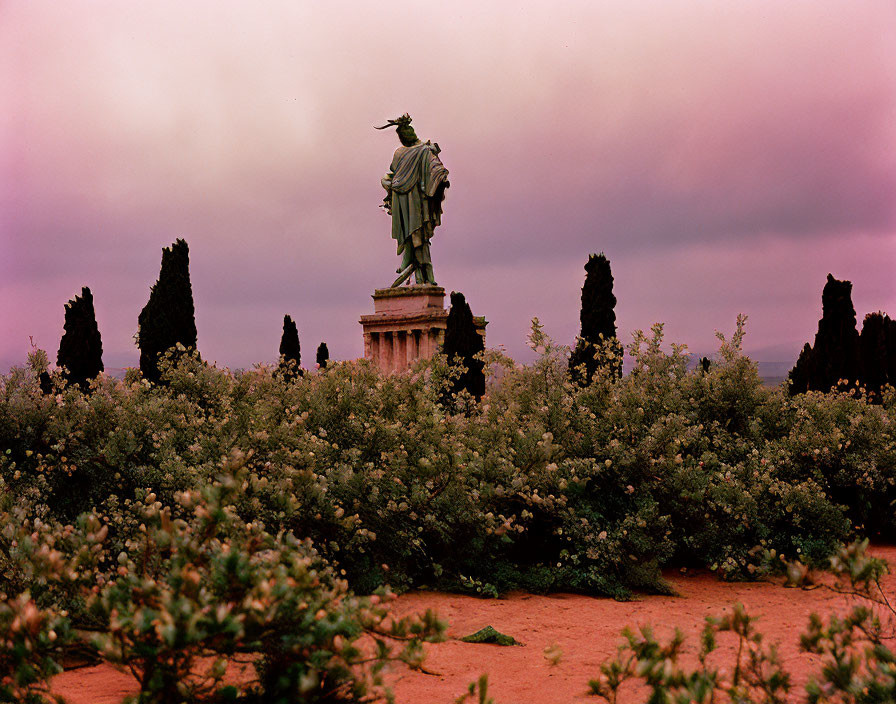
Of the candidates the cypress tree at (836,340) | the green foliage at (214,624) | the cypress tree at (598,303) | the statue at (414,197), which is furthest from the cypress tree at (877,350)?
the green foliage at (214,624)

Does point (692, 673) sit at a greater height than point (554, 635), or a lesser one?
greater

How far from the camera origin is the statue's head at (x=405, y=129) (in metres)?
25.5

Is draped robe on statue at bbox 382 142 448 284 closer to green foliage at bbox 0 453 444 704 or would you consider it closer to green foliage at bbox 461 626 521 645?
green foliage at bbox 461 626 521 645

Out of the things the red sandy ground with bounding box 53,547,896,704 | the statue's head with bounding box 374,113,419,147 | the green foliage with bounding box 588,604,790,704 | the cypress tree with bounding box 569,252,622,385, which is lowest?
the red sandy ground with bounding box 53,547,896,704

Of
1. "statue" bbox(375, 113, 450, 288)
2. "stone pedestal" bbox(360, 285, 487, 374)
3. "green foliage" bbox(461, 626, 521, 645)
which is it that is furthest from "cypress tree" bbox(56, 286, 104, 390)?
"green foliage" bbox(461, 626, 521, 645)

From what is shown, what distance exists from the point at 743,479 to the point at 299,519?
571 cm

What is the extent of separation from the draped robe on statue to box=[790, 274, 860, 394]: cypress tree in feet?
36.5

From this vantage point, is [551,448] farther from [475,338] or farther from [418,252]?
[418,252]

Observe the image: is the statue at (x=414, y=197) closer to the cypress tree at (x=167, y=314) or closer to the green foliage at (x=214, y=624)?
the cypress tree at (x=167, y=314)

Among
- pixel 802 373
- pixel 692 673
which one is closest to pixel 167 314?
pixel 802 373

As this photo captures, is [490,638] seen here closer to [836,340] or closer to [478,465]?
[478,465]

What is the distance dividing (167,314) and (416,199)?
8.17 m

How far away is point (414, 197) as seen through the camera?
25156 millimetres

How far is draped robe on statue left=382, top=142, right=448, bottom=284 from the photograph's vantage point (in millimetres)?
25016
